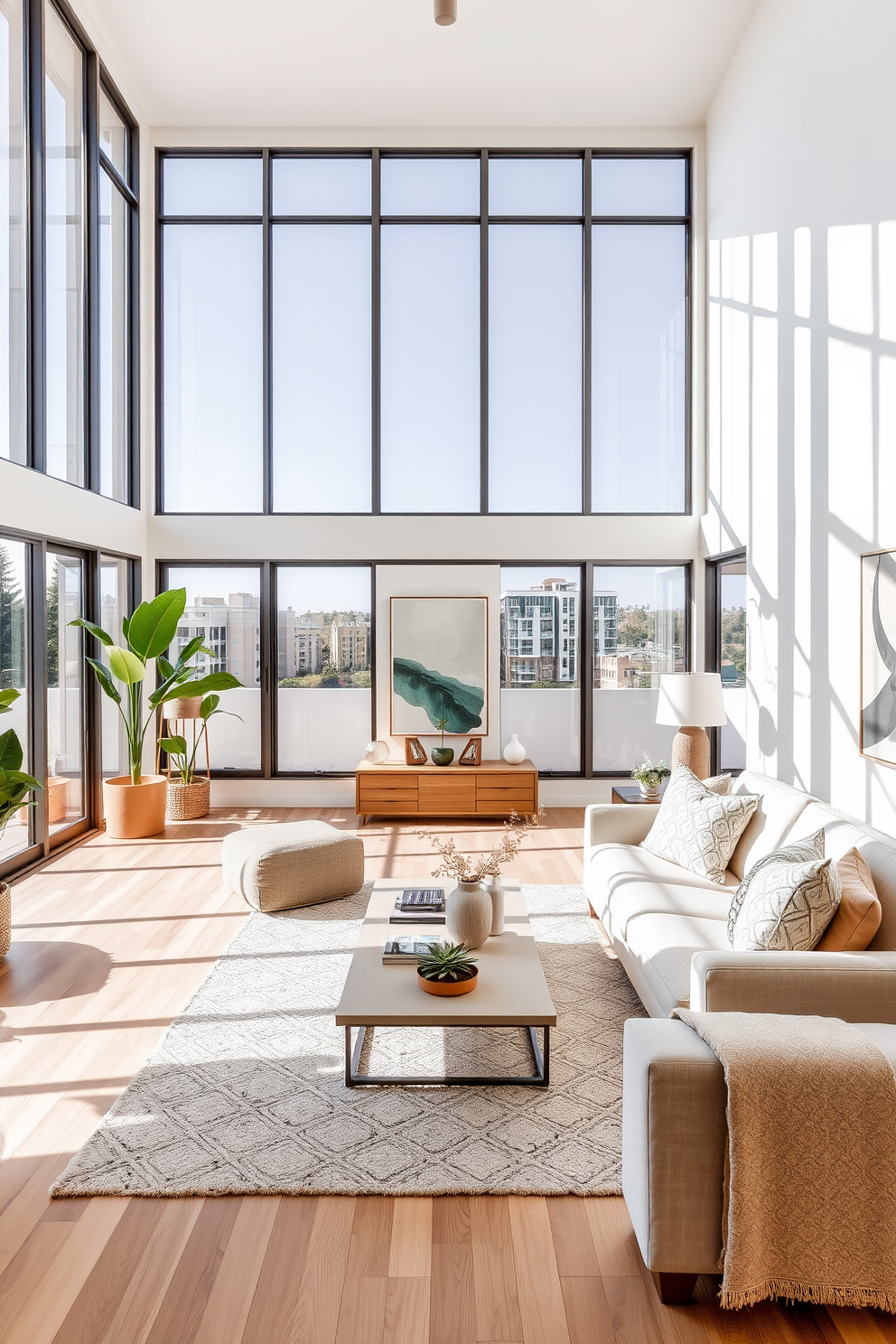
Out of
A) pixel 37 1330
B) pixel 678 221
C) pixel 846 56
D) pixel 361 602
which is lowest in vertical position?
pixel 37 1330

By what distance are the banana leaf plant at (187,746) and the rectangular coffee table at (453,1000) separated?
3.69m

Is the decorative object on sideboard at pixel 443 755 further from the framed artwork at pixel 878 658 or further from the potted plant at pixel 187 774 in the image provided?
the framed artwork at pixel 878 658

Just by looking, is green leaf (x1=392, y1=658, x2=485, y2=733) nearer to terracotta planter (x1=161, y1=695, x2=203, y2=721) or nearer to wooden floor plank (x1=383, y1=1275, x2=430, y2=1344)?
terracotta planter (x1=161, y1=695, x2=203, y2=721)

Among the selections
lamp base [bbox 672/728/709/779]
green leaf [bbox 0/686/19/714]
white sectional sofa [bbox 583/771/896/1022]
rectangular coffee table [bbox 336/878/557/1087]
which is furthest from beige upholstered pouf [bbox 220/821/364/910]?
lamp base [bbox 672/728/709/779]

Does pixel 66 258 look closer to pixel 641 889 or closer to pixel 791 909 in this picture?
pixel 641 889

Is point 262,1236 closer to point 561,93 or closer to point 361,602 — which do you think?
point 361,602

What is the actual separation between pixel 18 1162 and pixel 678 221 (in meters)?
7.75

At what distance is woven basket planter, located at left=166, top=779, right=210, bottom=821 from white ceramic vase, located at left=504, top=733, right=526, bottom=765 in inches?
99.0

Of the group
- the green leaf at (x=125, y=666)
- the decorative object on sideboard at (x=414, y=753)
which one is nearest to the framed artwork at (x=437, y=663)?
the decorative object on sideboard at (x=414, y=753)

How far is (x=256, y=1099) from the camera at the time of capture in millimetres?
2652

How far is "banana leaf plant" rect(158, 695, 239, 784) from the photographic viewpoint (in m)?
6.57

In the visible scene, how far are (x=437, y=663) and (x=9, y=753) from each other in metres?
4.00

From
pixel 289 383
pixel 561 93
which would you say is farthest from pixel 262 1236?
pixel 561 93

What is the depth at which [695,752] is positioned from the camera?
5.15 m
